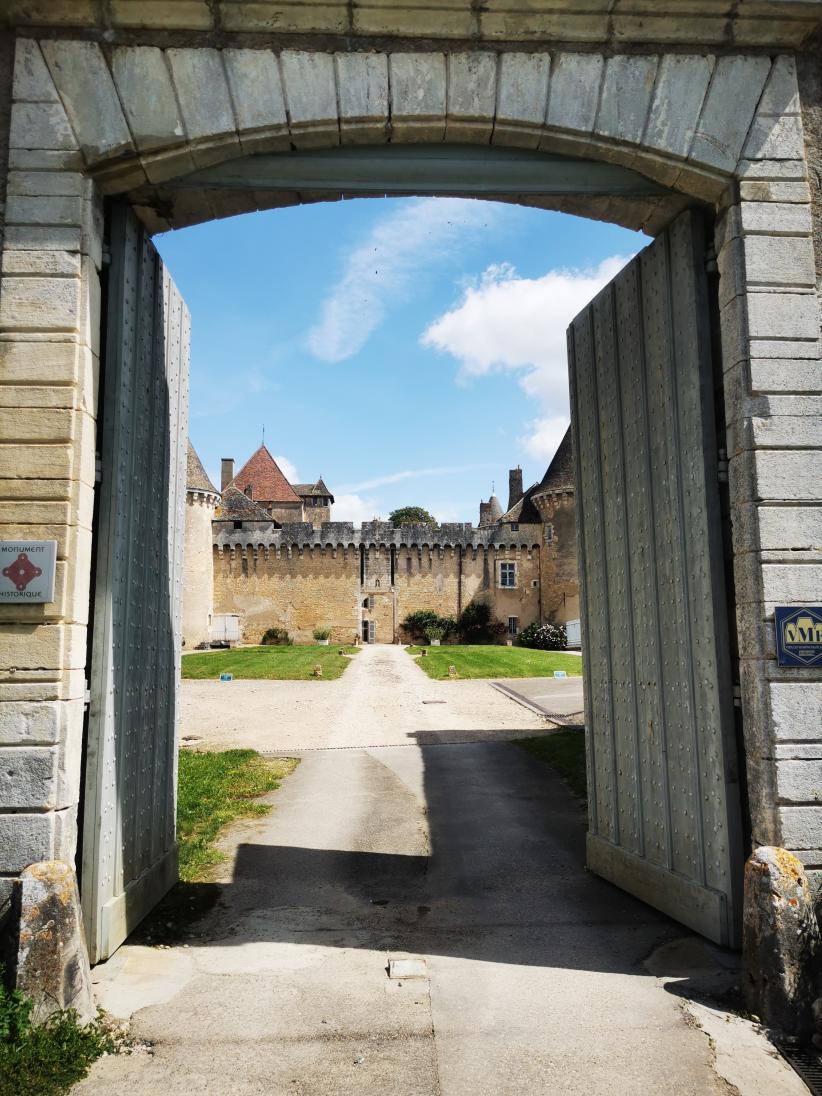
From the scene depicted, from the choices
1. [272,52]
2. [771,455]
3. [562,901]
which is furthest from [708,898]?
[272,52]

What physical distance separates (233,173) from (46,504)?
6.53 ft

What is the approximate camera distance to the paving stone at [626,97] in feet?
12.6

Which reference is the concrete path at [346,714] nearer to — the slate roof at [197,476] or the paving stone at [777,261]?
the paving stone at [777,261]

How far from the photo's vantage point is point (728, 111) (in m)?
3.88

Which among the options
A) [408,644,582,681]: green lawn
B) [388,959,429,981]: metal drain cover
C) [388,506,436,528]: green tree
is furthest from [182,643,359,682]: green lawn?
[388,506,436,528]: green tree

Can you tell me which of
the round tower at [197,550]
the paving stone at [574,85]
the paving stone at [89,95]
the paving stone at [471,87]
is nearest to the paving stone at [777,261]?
the paving stone at [574,85]

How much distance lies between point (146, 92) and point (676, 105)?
2632mm

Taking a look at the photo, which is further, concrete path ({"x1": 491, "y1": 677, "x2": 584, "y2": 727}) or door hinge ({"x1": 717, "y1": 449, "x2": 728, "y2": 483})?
concrete path ({"x1": 491, "y1": 677, "x2": 584, "y2": 727})

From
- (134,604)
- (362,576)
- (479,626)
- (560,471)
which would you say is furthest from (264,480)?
(134,604)

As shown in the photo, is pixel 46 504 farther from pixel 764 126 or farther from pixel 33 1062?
pixel 764 126

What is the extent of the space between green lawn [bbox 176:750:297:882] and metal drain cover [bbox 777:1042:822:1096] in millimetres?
3593

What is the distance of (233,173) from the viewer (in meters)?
4.04

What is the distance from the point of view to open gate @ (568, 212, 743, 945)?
3.95 m

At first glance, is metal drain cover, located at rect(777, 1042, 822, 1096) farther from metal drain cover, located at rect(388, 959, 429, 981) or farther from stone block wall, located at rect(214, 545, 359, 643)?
stone block wall, located at rect(214, 545, 359, 643)
